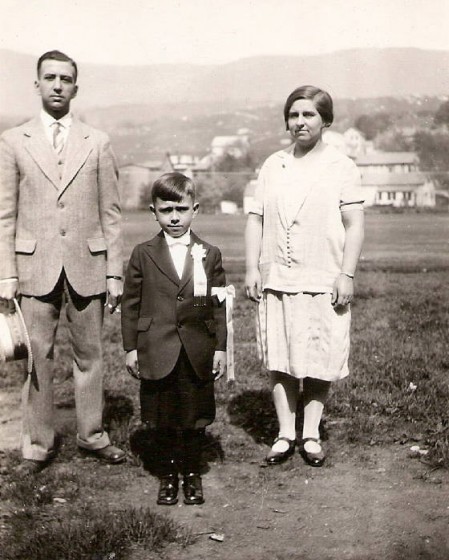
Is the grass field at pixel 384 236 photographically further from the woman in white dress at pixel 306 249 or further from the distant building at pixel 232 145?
the woman in white dress at pixel 306 249

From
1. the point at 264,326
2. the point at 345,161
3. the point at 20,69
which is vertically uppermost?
the point at 20,69

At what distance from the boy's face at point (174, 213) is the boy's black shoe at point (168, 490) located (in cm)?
127

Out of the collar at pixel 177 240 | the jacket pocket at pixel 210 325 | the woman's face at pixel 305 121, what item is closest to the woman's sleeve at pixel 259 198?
the woman's face at pixel 305 121

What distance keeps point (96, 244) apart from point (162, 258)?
54 cm

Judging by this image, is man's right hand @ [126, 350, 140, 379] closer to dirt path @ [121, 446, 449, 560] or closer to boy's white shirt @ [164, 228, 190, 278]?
boy's white shirt @ [164, 228, 190, 278]

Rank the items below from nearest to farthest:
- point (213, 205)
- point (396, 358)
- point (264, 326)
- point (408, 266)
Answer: point (264, 326) < point (396, 358) < point (408, 266) < point (213, 205)

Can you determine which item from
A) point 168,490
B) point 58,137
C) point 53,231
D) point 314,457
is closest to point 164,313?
point 53,231

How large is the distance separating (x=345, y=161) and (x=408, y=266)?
28.2 feet

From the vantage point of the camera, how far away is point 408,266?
11.9 meters

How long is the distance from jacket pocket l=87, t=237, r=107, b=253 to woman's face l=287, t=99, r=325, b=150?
122cm

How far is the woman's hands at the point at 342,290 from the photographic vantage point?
12.0 feet

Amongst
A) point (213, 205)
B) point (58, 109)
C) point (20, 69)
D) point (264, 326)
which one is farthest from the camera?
point (213, 205)

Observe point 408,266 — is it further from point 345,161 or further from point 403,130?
point 345,161

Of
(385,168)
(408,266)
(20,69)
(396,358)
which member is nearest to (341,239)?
(396,358)
